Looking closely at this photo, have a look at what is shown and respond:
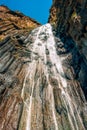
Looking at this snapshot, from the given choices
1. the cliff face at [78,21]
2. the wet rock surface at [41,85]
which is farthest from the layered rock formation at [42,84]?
the cliff face at [78,21]

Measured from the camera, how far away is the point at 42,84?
22.5 meters

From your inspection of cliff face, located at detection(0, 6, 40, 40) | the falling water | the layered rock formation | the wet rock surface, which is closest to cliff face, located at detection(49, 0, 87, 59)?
the layered rock formation

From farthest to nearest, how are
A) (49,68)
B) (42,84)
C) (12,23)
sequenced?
(12,23) → (49,68) → (42,84)

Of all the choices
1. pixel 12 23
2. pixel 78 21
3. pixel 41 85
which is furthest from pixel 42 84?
pixel 12 23

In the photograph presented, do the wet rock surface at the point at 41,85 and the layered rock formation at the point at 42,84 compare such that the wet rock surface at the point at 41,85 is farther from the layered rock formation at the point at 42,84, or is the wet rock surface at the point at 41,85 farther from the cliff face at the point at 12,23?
the cliff face at the point at 12,23

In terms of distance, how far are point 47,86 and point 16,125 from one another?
5885 mm

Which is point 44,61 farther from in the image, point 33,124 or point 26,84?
point 33,124

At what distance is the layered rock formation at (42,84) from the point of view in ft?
59.5

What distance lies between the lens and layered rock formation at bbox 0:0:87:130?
18141 mm

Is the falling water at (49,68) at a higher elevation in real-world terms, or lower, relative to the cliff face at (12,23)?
lower

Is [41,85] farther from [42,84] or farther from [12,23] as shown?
[12,23]

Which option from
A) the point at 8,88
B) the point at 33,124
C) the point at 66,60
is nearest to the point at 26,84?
the point at 8,88

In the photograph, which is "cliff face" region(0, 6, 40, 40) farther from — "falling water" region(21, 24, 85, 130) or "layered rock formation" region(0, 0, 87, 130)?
"layered rock formation" region(0, 0, 87, 130)

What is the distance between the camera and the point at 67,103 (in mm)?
20484
